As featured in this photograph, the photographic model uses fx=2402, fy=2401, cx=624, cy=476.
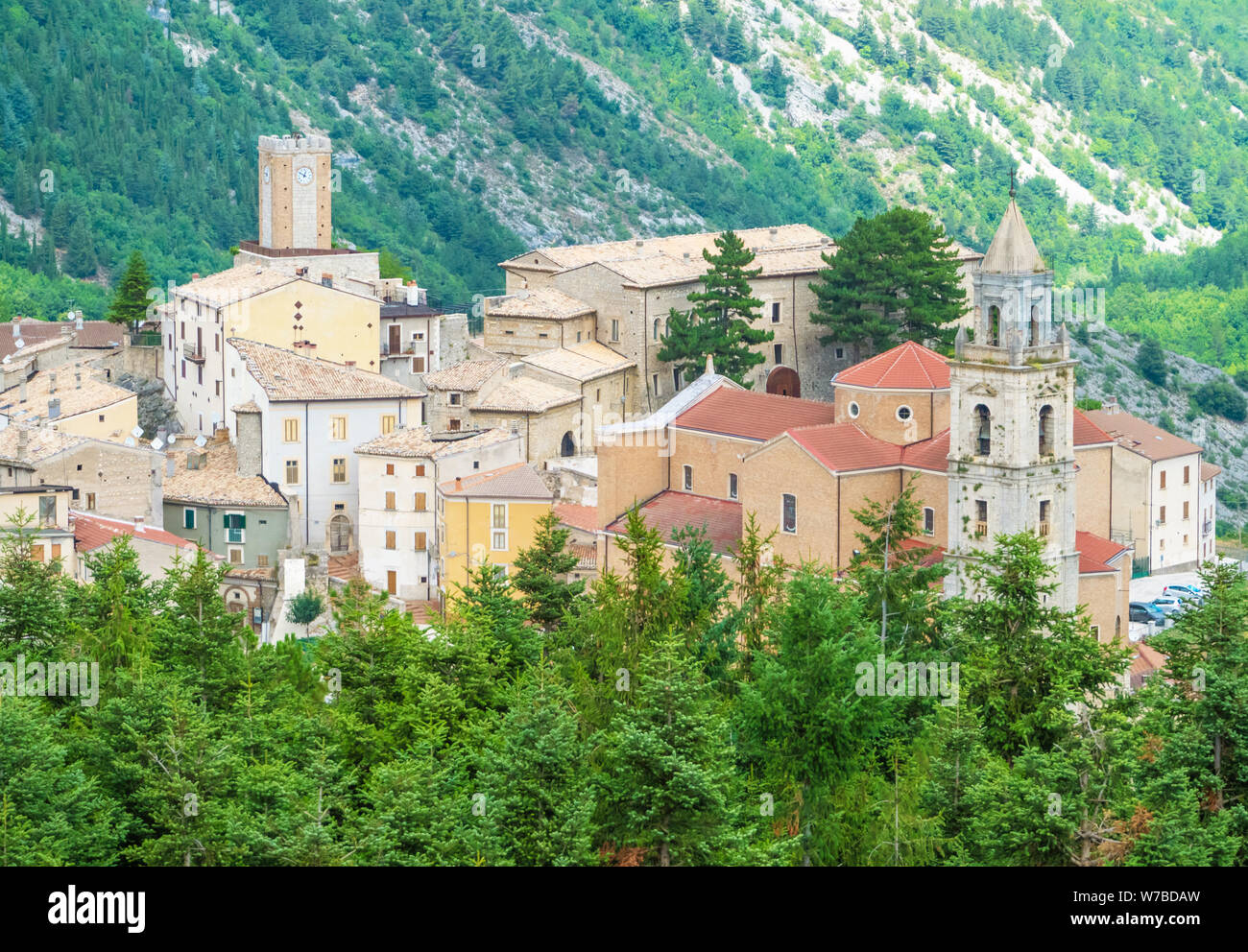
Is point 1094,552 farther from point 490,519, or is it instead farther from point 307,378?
point 307,378

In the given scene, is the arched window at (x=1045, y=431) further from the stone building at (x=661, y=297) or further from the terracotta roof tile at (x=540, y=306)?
the terracotta roof tile at (x=540, y=306)

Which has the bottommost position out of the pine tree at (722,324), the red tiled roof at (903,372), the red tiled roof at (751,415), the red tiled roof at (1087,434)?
the red tiled roof at (1087,434)

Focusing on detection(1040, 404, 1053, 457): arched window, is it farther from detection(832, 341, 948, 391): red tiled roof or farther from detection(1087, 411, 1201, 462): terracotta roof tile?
detection(1087, 411, 1201, 462): terracotta roof tile

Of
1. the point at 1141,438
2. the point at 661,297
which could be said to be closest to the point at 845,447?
the point at 661,297

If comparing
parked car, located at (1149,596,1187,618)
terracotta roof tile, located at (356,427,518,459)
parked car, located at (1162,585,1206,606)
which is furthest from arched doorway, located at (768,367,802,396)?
parked car, located at (1149,596,1187,618)

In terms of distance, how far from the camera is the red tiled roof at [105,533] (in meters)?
62.2

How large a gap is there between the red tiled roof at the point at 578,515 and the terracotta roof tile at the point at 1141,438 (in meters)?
16.9

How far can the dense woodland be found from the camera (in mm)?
32656

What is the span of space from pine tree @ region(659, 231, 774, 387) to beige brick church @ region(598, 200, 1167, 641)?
12419 millimetres

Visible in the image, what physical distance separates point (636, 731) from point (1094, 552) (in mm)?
28231

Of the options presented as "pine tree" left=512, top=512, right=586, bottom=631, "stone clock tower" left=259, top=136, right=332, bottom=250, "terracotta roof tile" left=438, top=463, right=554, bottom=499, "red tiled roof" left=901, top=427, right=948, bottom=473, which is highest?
"stone clock tower" left=259, top=136, right=332, bottom=250

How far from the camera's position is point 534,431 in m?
69.8

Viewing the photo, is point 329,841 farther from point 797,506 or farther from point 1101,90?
point 1101,90

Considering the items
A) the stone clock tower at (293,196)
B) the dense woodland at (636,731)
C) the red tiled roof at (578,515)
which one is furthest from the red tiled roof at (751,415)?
the stone clock tower at (293,196)
